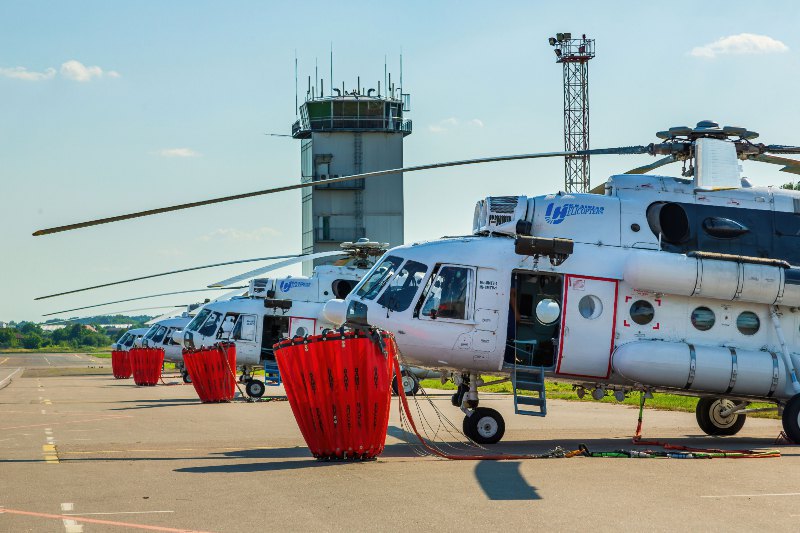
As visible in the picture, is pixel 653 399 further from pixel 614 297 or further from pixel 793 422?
pixel 614 297

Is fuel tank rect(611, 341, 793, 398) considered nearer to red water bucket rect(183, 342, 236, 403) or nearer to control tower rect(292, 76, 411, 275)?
red water bucket rect(183, 342, 236, 403)

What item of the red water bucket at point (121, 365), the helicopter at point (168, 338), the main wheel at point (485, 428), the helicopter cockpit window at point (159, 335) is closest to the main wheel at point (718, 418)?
the main wheel at point (485, 428)

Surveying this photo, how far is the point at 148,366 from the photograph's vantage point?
45.8 m

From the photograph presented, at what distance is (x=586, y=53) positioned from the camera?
5759 cm

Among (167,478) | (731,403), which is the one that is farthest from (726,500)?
(731,403)

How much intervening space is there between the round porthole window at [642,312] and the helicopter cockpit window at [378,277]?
12.0 feet

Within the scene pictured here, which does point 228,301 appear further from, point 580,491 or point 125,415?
point 580,491

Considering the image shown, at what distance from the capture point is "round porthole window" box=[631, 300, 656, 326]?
1703cm

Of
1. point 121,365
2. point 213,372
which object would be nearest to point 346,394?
point 213,372

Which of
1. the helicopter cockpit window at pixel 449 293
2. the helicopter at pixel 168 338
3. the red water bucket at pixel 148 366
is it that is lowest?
the red water bucket at pixel 148 366

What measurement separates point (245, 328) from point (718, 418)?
1741 centimetres

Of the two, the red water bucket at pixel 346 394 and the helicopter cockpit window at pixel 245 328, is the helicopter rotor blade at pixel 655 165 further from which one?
the helicopter cockpit window at pixel 245 328

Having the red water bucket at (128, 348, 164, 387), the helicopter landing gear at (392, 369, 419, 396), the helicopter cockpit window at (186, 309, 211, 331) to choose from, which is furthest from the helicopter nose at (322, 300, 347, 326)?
the red water bucket at (128, 348, 164, 387)

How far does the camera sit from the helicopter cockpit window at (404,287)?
669 inches
